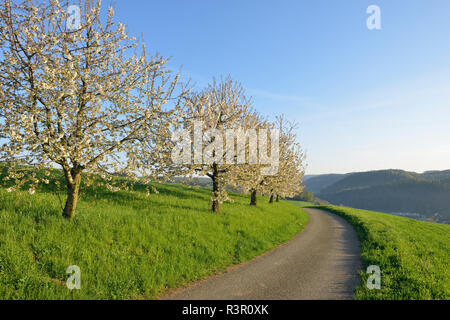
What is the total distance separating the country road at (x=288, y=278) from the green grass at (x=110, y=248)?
78 centimetres

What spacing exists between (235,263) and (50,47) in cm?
1251

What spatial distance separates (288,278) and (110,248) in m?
7.48

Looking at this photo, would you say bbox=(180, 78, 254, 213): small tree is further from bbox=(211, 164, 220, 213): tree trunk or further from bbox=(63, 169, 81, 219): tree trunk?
bbox=(63, 169, 81, 219): tree trunk

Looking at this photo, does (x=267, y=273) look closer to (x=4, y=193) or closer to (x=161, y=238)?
(x=161, y=238)

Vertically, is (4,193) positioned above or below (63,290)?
above

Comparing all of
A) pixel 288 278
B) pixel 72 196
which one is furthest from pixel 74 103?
pixel 288 278

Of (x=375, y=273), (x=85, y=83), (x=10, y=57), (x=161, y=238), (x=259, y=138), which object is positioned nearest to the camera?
(x=10, y=57)

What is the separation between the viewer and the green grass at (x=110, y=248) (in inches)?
288

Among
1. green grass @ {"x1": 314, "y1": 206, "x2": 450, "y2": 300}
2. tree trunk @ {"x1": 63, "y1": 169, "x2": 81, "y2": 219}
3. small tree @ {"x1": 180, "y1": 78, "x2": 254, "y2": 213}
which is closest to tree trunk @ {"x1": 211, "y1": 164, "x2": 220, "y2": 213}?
small tree @ {"x1": 180, "y1": 78, "x2": 254, "y2": 213}

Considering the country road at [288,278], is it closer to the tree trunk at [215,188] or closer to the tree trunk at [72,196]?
the tree trunk at [215,188]

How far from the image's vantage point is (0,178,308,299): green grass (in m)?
7.32

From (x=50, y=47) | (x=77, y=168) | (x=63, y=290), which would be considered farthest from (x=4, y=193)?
(x=63, y=290)

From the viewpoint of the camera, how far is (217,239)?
42.6ft

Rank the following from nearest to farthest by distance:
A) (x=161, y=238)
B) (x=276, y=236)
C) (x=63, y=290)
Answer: (x=63, y=290), (x=161, y=238), (x=276, y=236)
